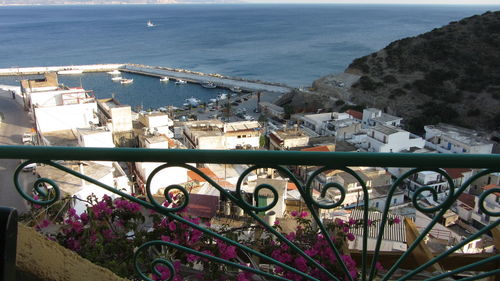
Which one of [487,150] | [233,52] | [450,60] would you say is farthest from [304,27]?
[487,150]

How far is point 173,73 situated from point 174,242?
46863mm

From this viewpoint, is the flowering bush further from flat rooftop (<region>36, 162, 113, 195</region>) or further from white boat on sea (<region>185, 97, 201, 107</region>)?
white boat on sea (<region>185, 97, 201, 107</region>)

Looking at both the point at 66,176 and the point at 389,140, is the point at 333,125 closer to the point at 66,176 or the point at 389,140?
the point at 389,140

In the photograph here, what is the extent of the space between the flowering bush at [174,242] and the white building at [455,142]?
2011 cm

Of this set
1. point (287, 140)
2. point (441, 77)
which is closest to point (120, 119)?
point (287, 140)

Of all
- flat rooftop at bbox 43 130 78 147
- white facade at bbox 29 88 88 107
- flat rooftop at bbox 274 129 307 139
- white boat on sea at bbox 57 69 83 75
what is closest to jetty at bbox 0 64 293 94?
white boat on sea at bbox 57 69 83 75

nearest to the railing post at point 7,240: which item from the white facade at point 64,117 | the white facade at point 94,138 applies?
the white facade at point 94,138

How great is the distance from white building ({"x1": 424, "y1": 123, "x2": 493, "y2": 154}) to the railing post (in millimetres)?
21231

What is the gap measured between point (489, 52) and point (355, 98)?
13747 millimetres

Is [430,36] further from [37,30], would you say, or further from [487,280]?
[37,30]

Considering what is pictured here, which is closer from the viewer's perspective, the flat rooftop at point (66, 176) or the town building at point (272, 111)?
the flat rooftop at point (66, 176)

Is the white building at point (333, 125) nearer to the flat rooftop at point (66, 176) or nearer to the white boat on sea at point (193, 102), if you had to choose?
the white boat on sea at point (193, 102)

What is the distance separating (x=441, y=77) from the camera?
116 feet

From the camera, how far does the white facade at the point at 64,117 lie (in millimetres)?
13252
